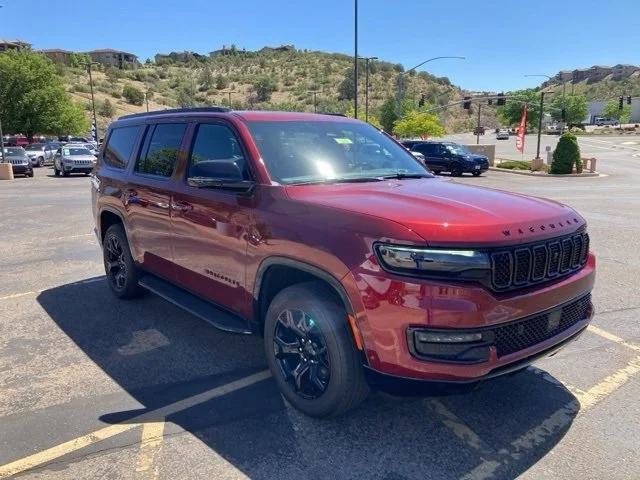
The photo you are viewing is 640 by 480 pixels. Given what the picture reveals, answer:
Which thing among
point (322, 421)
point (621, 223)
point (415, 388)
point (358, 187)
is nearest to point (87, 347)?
point (322, 421)

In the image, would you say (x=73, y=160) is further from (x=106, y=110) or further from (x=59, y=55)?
(x=59, y=55)

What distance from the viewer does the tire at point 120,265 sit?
5477mm

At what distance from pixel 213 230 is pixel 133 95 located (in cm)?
8775

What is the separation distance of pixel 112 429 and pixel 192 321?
6.31 feet

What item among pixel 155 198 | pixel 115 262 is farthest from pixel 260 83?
pixel 155 198

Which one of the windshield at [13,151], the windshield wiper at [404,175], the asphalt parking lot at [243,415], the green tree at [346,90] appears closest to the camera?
the asphalt parking lot at [243,415]

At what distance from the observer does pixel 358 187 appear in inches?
143

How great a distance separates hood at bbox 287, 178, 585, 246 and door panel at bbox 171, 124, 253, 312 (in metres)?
0.54

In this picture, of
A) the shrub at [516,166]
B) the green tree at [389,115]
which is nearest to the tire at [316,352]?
the shrub at [516,166]

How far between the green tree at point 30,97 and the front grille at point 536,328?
50.2 metres

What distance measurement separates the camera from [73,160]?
26.7 meters

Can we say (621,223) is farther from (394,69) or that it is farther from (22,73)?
(394,69)

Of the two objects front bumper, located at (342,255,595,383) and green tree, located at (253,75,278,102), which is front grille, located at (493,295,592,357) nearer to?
front bumper, located at (342,255,595,383)

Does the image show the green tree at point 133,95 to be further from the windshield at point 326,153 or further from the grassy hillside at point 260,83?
the windshield at point 326,153
